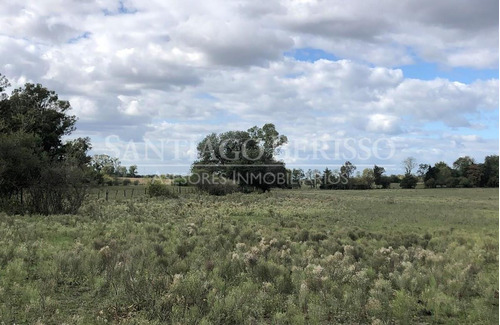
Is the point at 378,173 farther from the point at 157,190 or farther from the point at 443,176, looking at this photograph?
the point at 157,190

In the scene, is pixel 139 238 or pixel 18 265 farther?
pixel 139 238

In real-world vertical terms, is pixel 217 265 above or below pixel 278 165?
below

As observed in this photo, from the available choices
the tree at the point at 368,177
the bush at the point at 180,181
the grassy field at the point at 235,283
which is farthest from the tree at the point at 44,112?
the tree at the point at 368,177

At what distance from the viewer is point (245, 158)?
6194 cm

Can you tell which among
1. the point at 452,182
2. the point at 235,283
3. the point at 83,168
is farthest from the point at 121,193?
the point at 452,182

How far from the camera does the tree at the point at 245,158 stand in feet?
197

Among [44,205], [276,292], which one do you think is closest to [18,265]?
[276,292]

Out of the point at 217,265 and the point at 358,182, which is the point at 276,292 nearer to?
the point at 217,265

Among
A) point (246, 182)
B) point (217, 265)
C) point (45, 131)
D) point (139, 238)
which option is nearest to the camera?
Result: point (217, 265)

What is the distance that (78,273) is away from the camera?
8016 mm

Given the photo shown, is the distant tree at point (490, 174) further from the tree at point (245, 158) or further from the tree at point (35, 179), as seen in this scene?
the tree at point (35, 179)

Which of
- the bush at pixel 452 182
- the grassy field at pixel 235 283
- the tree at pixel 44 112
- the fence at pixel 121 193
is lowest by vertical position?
the grassy field at pixel 235 283

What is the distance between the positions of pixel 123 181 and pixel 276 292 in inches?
3239

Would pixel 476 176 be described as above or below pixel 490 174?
below
